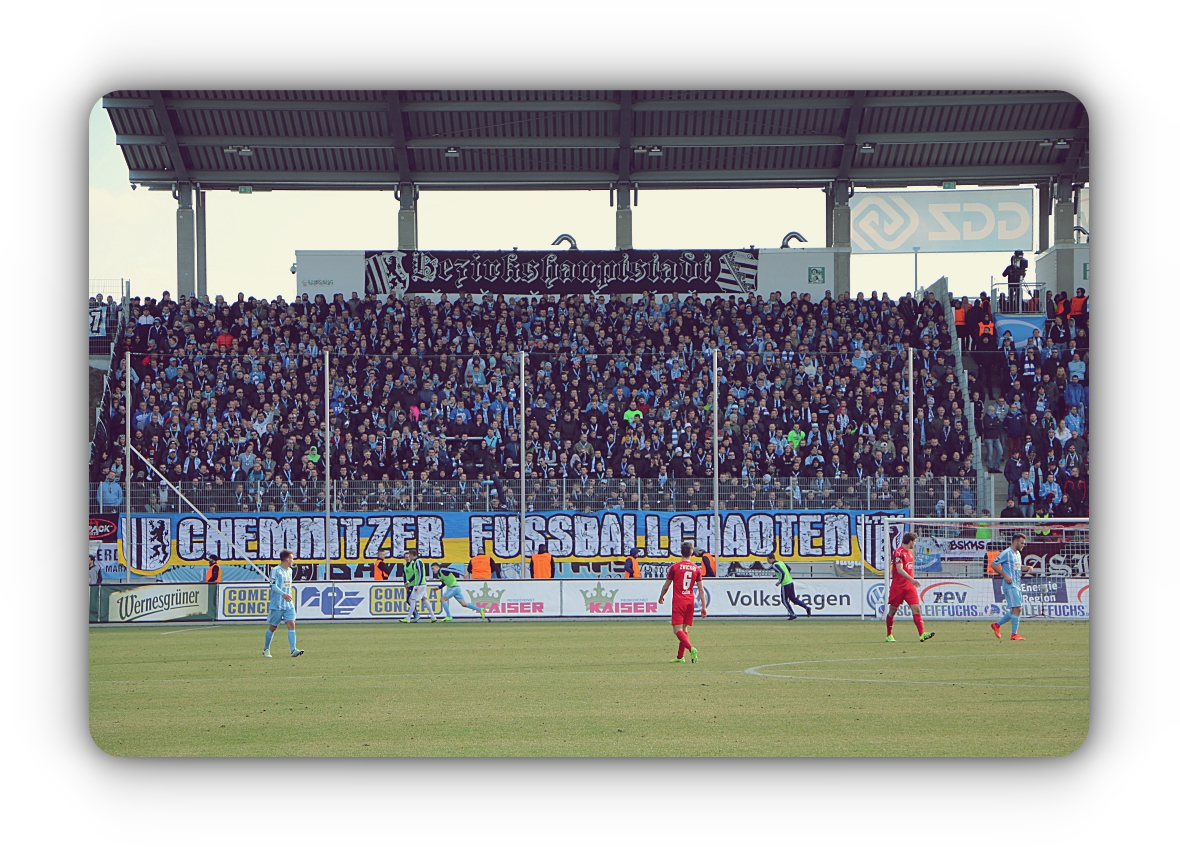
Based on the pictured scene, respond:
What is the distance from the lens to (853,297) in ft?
118

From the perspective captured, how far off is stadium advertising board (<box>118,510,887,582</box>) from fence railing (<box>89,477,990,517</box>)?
172 mm

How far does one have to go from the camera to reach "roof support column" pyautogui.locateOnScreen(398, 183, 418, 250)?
114 ft

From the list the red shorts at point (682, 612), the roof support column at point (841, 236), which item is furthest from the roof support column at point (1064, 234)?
the red shorts at point (682, 612)

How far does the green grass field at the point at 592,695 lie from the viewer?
11023mm

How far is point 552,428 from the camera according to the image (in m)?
28.4

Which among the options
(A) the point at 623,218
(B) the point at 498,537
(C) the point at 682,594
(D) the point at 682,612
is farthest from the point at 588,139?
(D) the point at 682,612

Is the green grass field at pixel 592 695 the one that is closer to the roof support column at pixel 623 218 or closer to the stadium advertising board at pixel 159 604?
the stadium advertising board at pixel 159 604

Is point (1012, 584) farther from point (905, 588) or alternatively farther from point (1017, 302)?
point (1017, 302)

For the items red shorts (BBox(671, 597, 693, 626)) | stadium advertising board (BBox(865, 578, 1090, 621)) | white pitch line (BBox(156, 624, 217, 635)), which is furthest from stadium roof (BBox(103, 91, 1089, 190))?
red shorts (BBox(671, 597, 693, 626))

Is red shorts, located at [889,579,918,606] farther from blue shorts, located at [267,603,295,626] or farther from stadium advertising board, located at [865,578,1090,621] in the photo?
blue shorts, located at [267,603,295,626]
